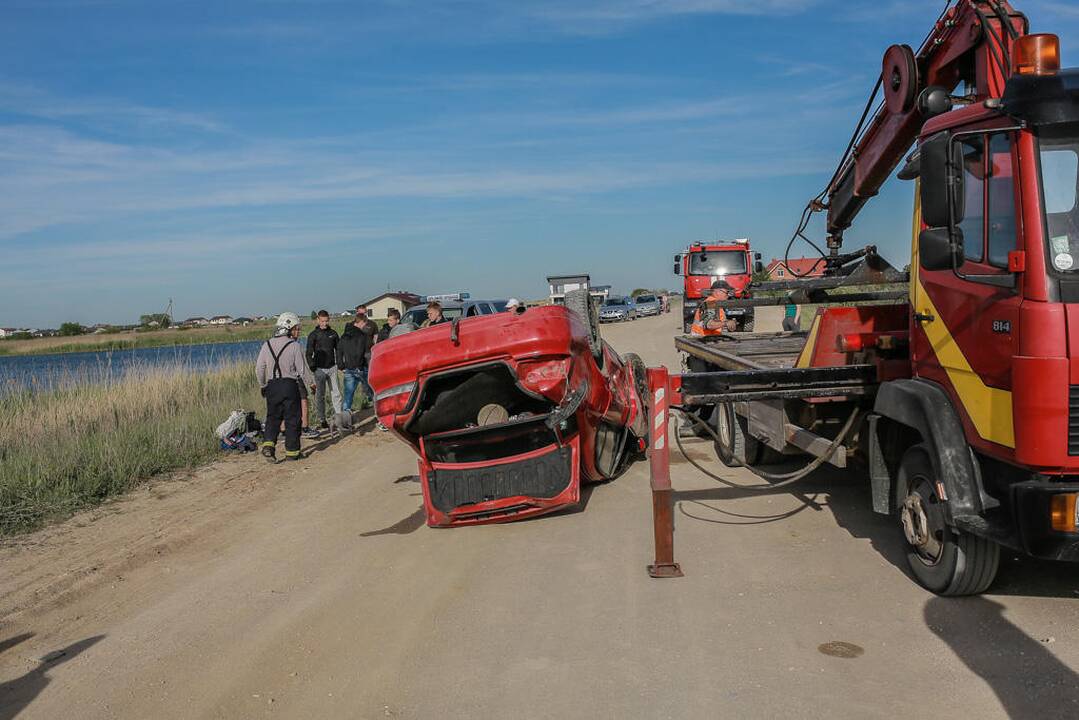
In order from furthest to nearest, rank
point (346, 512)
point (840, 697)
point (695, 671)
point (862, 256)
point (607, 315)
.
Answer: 1. point (607, 315)
2. point (862, 256)
3. point (346, 512)
4. point (695, 671)
5. point (840, 697)

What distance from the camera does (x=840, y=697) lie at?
3748 millimetres

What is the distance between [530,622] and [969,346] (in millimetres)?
2893

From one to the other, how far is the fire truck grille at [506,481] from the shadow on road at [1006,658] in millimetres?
3040

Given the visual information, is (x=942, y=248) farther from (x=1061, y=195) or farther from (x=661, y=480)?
(x=661, y=480)

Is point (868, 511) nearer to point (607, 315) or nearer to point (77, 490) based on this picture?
point (77, 490)

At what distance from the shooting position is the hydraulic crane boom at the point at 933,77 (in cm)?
538

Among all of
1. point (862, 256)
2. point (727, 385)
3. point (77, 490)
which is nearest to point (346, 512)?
point (77, 490)

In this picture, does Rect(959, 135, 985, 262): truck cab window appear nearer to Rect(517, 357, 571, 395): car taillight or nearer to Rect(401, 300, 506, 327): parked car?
Rect(517, 357, 571, 395): car taillight

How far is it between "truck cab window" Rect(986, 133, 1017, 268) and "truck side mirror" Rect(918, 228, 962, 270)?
0.68 ft

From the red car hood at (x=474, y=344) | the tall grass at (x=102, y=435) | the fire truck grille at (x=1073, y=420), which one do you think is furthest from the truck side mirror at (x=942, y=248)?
the tall grass at (x=102, y=435)

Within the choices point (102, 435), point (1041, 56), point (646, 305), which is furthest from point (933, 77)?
point (646, 305)

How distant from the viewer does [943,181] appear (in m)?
4.57

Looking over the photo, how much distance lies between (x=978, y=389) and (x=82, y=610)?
226 inches

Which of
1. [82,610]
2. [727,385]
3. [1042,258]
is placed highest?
[1042,258]
